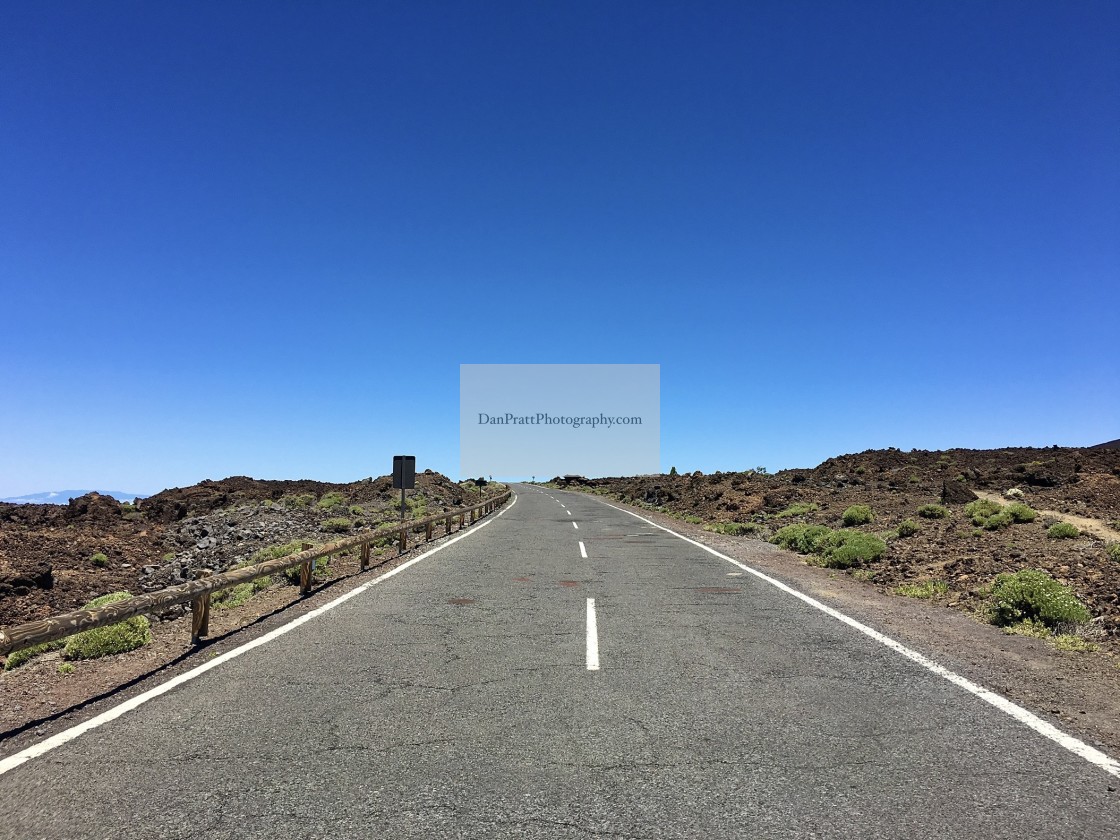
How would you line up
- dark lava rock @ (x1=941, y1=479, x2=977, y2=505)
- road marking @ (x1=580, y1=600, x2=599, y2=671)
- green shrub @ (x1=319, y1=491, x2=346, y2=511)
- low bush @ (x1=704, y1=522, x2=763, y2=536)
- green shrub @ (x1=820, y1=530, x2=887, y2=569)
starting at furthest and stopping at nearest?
green shrub @ (x1=319, y1=491, x2=346, y2=511) → dark lava rock @ (x1=941, y1=479, x2=977, y2=505) → low bush @ (x1=704, y1=522, x2=763, y2=536) → green shrub @ (x1=820, y1=530, x2=887, y2=569) → road marking @ (x1=580, y1=600, x2=599, y2=671)

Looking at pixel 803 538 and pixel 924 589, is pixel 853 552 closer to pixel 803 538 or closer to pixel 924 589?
pixel 924 589

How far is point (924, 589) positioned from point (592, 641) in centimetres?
760

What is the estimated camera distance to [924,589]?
12203mm

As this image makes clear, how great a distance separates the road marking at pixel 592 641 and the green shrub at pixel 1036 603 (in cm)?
580

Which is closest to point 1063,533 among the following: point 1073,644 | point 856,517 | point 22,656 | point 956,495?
point 856,517

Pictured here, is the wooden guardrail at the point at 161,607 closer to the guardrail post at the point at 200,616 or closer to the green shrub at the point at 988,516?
the guardrail post at the point at 200,616

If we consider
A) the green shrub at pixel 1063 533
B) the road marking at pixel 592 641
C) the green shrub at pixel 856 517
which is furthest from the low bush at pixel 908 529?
the road marking at pixel 592 641

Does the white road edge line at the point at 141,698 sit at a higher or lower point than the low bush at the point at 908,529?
lower

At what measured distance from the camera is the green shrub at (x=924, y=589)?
11.9m

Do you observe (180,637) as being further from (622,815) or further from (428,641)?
(622,815)

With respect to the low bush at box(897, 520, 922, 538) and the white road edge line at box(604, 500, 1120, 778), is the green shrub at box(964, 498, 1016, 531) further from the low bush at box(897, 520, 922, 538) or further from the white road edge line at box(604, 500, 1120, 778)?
the white road edge line at box(604, 500, 1120, 778)

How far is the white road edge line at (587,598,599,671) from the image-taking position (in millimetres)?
6965

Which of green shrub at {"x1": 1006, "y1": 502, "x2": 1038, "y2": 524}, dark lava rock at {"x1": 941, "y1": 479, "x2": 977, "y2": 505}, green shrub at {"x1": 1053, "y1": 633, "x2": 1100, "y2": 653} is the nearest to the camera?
green shrub at {"x1": 1053, "y1": 633, "x2": 1100, "y2": 653}

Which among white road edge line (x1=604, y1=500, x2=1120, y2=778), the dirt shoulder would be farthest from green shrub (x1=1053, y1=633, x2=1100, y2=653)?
white road edge line (x1=604, y1=500, x2=1120, y2=778)
